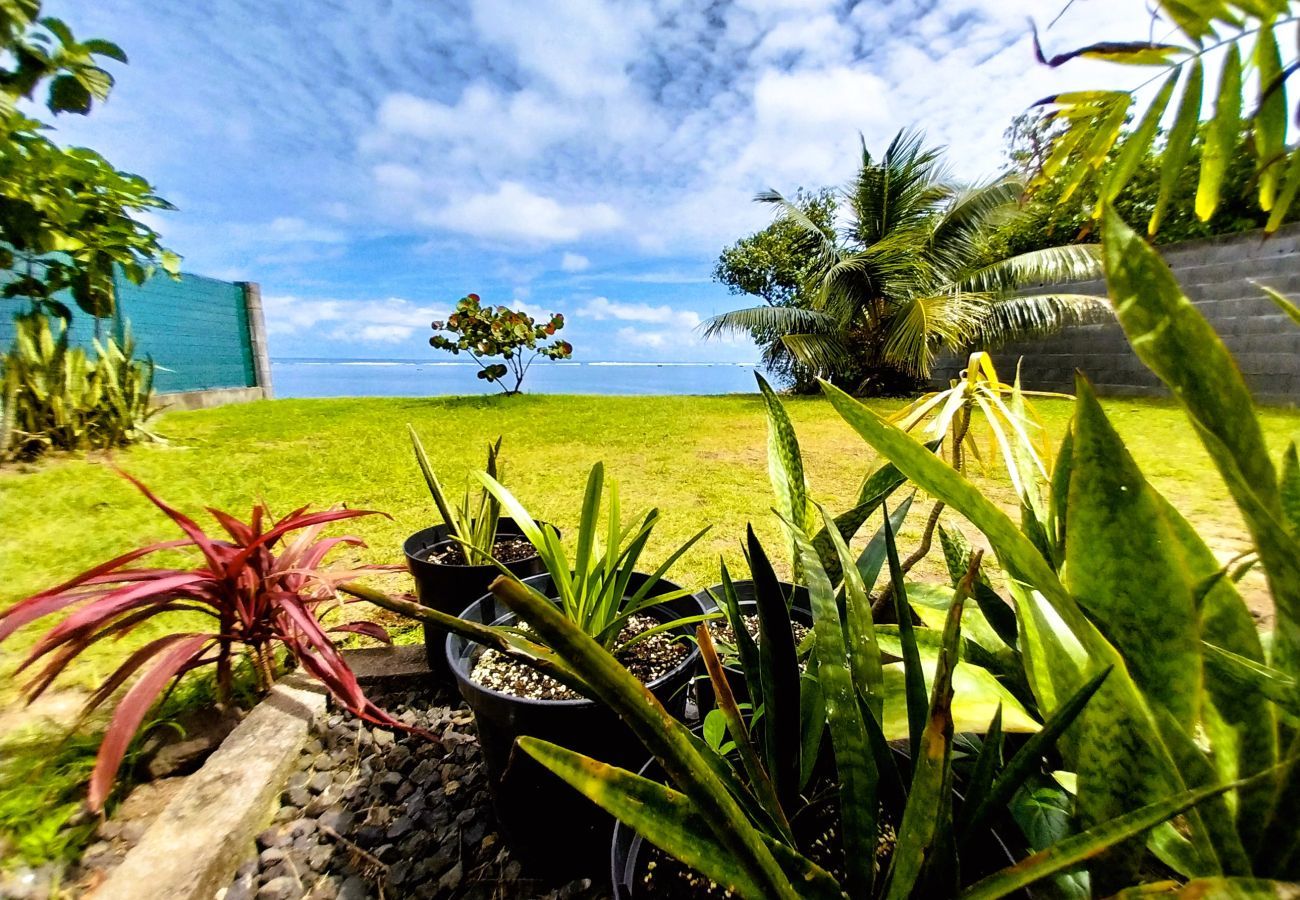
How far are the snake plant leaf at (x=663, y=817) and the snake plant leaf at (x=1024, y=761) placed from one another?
190 millimetres

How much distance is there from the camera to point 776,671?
500 mm

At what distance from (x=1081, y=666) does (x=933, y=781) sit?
0.47ft

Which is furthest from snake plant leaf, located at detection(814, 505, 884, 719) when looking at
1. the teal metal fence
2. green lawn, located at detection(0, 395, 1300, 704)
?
the teal metal fence

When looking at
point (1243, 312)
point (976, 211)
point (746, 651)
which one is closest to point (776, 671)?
point (746, 651)

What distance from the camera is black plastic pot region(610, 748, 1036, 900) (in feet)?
1.54

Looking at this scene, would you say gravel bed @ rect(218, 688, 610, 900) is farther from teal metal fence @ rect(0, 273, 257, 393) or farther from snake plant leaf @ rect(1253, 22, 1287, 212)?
teal metal fence @ rect(0, 273, 257, 393)

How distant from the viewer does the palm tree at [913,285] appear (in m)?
6.45

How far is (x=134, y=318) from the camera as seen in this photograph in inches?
204

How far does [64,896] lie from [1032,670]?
1.18 m

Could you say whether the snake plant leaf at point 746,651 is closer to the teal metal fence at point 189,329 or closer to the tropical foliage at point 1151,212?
the tropical foliage at point 1151,212

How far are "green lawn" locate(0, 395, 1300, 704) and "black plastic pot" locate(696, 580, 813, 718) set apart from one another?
383 mm

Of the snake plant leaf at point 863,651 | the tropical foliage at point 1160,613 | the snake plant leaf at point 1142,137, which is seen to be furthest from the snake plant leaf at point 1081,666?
the snake plant leaf at point 1142,137

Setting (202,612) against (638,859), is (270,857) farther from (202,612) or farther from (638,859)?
(638,859)

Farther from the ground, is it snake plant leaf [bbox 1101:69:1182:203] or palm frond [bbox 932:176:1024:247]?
palm frond [bbox 932:176:1024:247]
